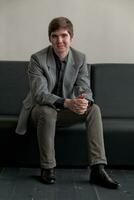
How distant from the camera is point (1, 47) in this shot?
12.0ft

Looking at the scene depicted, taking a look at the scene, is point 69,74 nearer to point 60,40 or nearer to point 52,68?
point 52,68

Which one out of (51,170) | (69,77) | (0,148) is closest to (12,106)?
(0,148)

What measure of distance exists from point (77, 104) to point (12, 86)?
3.11 feet

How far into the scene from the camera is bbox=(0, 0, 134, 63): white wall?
360 cm

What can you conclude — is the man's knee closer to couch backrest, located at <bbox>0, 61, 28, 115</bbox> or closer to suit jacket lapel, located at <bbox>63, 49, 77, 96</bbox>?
suit jacket lapel, located at <bbox>63, 49, 77, 96</bbox>

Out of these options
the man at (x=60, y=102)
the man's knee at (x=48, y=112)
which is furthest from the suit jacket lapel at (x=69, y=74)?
the man's knee at (x=48, y=112)

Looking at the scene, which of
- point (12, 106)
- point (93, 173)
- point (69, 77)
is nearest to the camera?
point (93, 173)

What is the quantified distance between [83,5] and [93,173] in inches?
67.0

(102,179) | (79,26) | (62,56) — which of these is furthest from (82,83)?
(79,26)

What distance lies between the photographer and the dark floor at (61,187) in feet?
7.58

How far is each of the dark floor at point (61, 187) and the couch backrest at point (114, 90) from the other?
60 centimetres

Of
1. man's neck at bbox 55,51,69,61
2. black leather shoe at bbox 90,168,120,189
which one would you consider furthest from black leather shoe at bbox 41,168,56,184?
man's neck at bbox 55,51,69,61

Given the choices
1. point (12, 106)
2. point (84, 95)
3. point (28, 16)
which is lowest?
point (12, 106)

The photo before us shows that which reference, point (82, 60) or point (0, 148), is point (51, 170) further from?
point (82, 60)
